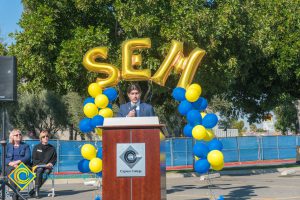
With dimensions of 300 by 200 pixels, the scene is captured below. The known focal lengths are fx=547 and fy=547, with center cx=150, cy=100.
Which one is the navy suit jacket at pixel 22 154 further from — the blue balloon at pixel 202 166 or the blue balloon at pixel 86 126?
the blue balloon at pixel 202 166

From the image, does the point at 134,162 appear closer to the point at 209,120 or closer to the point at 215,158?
the point at 215,158

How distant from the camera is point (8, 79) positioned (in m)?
9.38

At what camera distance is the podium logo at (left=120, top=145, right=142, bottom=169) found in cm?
746

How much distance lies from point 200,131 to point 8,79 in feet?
11.6

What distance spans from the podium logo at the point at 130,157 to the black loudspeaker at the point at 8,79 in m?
2.81

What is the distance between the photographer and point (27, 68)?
1895cm

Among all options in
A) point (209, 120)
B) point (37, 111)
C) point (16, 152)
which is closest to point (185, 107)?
point (209, 120)

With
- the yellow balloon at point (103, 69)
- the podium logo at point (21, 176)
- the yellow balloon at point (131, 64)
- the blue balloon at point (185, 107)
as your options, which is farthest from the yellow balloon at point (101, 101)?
the podium logo at point (21, 176)

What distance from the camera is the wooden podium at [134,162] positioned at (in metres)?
7.43

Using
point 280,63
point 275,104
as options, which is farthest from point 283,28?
point 275,104

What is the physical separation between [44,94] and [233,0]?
33013mm

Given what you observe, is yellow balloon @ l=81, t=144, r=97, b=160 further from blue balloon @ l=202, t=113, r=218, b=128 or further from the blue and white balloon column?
blue balloon @ l=202, t=113, r=218, b=128

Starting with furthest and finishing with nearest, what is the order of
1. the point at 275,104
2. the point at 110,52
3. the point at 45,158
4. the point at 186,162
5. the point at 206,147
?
the point at 186,162
the point at 275,104
the point at 110,52
the point at 45,158
the point at 206,147

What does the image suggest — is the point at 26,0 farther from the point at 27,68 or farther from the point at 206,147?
the point at 206,147
